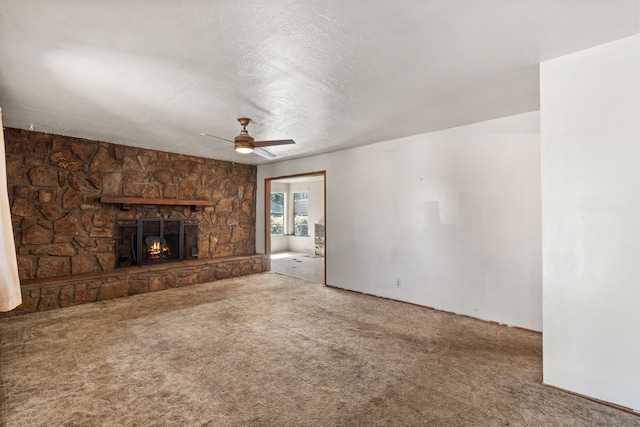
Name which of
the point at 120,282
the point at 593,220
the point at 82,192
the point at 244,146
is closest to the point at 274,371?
the point at 244,146

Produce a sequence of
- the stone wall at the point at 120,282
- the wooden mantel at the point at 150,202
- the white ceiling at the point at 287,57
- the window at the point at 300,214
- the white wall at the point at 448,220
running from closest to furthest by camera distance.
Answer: the white ceiling at the point at 287,57, the white wall at the point at 448,220, the stone wall at the point at 120,282, the wooden mantel at the point at 150,202, the window at the point at 300,214

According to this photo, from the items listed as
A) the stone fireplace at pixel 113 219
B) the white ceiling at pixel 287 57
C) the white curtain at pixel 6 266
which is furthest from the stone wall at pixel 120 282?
the white curtain at pixel 6 266

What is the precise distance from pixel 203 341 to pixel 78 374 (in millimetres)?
959

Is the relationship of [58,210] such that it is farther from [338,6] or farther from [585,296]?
[585,296]

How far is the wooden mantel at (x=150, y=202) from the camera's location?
4.67m

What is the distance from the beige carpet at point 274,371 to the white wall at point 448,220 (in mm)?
404

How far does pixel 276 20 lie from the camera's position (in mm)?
1701

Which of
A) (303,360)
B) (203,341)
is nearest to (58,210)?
(203,341)

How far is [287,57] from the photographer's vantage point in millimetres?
2111

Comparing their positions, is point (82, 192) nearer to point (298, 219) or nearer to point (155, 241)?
point (155, 241)

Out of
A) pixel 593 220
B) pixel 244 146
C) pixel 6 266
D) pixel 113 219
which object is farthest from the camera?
pixel 113 219

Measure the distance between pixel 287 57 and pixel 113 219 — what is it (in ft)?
14.2

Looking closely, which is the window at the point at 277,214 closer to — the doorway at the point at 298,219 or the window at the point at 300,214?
the doorway at the point at 298,219

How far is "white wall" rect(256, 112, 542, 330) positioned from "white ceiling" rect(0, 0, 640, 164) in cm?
49
